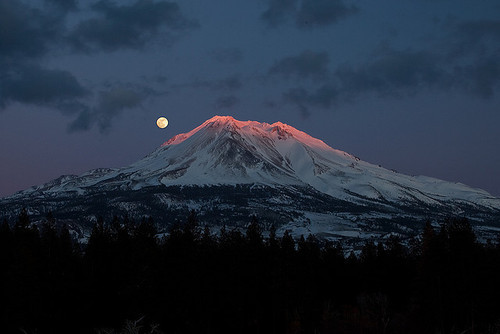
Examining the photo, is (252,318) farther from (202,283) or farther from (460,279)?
(460,279)

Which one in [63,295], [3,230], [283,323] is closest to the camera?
[63,295]

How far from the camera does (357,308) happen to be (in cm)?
7969

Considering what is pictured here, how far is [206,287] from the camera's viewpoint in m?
64.9

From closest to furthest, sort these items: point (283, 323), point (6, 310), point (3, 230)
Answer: point (6, 310), point (283, 323), point (3, 230)

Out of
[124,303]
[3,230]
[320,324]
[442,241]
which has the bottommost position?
[320,324]

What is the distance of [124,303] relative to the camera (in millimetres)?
68625

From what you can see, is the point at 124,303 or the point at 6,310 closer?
the point at 6,310

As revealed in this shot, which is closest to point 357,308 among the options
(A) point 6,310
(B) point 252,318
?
(B) point 252,318

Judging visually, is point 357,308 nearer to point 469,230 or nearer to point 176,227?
point 469,230

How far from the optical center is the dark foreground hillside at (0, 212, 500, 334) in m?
63.3

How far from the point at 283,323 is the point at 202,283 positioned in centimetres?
1464

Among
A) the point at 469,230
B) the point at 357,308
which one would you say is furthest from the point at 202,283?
the point at 469,230

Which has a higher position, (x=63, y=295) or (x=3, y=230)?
(x=3, y=230)

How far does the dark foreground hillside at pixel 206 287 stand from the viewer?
63312 millimetres
